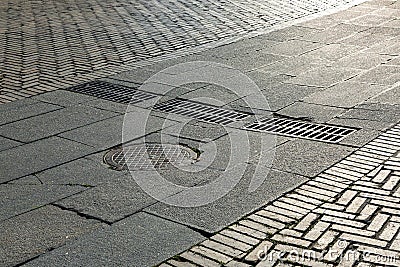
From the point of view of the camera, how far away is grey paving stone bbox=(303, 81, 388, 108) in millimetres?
7113

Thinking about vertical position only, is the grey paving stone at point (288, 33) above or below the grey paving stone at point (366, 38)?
below

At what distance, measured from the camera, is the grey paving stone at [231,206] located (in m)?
4.59

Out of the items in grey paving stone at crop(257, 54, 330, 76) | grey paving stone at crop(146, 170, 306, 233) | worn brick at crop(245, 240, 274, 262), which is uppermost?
worn brick at crop(245, 240, 274, 262)

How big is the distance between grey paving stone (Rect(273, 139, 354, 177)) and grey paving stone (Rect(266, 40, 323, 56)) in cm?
359

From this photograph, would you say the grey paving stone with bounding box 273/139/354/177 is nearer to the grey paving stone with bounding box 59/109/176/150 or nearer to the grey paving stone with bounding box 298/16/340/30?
the grey paving stone with bounding box 59/109/176/150

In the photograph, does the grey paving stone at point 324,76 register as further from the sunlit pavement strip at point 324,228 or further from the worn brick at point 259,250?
the worn brick at point 259,250

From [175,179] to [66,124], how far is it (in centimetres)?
184

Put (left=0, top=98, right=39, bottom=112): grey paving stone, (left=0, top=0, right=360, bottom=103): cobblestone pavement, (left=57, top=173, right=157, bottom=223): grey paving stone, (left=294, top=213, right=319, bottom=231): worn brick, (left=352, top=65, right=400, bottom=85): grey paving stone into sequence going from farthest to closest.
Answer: (left=0, top=0, right=360, bottom=103): cobblestone pavement
(left=352, top=65, right=400, bottom=85): grey paving stone
(left=0, top=98, right=39, bottom=112): grey paving stone
(left=57, top=173, right=157, bottom=223): grey paving stone
(left=294, top=213, right=319, bottom=231): worn brick

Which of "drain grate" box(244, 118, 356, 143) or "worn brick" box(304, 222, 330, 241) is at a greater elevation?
"worn brick" box(304, 222, 330, 241)

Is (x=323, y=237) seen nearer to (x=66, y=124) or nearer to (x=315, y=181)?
(x=315, y=181)

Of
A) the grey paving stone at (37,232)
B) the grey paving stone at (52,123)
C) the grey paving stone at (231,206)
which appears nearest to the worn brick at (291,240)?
the grey paving stone at (231,206)

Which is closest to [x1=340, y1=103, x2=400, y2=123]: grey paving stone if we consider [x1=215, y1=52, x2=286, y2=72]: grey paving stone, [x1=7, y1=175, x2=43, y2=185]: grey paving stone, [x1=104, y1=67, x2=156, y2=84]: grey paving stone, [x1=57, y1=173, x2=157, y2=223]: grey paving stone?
[x1=215, y1=52, x2=286, y2=72]: grey paving stone

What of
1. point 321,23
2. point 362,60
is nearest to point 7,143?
point 362,60

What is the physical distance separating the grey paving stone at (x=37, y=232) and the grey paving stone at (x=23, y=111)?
92.1 inches
